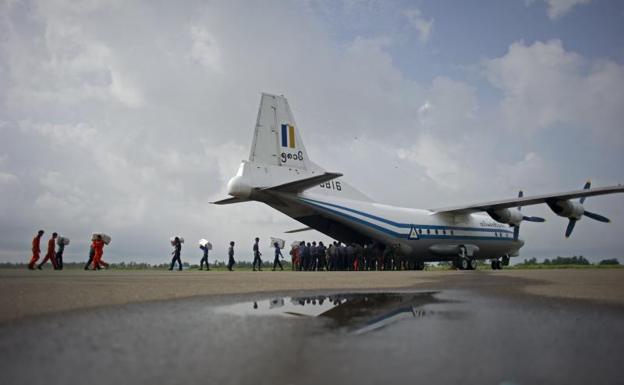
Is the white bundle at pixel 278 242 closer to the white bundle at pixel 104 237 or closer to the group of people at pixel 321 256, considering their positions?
the group of people at pixel 321 256

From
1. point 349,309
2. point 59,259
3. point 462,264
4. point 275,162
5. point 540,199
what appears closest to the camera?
point 349,309

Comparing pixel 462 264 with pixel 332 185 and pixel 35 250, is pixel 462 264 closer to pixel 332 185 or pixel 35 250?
pixel 332 185

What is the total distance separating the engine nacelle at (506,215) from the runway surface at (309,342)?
19.6 meters

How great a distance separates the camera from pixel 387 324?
3.66m

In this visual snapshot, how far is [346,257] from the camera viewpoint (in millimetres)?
22391

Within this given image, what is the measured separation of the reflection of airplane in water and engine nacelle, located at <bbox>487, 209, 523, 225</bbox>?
19.3 meters

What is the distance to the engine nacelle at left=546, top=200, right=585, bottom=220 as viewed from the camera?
71.8ft

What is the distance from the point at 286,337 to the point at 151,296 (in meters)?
3.46

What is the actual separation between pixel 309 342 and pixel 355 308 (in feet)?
6.08

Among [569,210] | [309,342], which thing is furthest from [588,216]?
[309,342]

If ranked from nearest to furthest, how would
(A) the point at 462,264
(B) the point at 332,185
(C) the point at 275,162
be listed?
(C) the point at 275,162 < (B) the point at 332,185 < (A) the point at 462,264

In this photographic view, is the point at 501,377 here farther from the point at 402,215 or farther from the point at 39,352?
the point at 402,215

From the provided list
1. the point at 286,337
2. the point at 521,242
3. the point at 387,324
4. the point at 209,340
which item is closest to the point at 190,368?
the point at 209,340

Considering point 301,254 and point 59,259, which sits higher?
point 301,254
